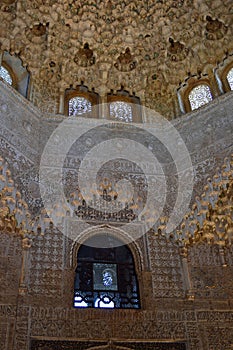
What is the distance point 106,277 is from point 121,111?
3519 mm

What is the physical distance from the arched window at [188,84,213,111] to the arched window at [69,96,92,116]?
80.6 inches

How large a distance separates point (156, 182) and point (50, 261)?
2284mm

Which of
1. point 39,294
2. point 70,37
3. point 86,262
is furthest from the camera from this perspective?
point 70,37

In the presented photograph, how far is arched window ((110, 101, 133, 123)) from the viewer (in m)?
8.41

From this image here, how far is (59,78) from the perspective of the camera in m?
8.45

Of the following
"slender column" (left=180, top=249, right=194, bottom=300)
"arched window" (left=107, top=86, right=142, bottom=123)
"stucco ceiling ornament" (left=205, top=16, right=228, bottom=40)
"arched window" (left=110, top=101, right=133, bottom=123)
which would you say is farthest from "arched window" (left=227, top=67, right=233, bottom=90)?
"slender column" (left=180, top=249, right=194, bottom=300)

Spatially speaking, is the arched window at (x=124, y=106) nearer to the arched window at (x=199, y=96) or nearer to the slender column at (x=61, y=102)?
the slender column at (x=61, y=102)

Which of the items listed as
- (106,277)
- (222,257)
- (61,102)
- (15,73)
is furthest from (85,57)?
(222,257)

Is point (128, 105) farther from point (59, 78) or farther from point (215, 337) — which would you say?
point (215, 337)

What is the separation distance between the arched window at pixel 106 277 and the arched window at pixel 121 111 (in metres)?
2.66

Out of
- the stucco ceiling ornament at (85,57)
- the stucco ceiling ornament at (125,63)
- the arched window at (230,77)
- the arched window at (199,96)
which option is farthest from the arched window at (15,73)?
the arched window at (230,77)

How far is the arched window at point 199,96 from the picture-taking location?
8297 mm

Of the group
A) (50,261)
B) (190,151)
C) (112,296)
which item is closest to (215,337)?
(112,296)

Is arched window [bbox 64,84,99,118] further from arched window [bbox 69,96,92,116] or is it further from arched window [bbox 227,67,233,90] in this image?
arched window [bbox 227,67,233,90]
